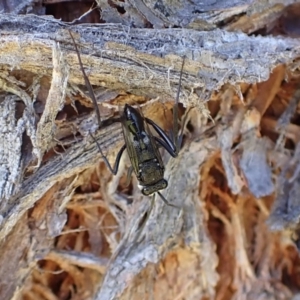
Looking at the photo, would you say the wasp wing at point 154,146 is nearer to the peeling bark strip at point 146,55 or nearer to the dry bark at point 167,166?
the dry bark at point 167,166

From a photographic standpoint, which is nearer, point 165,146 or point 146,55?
point 146,55

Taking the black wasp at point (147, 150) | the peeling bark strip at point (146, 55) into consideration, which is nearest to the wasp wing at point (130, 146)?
the black wasp at point (147, 150)

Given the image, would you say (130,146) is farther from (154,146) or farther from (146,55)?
(146,55)

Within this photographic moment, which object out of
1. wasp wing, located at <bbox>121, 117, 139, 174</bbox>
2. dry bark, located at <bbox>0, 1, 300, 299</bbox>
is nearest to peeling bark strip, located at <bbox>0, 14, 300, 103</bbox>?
dry bark, located at <bbox>0, 1, 300, 299</bbox>

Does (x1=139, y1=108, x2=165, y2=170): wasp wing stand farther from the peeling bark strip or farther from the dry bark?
the peeling bark strip

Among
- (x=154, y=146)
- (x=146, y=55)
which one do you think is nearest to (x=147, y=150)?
(x=154, y=146)
